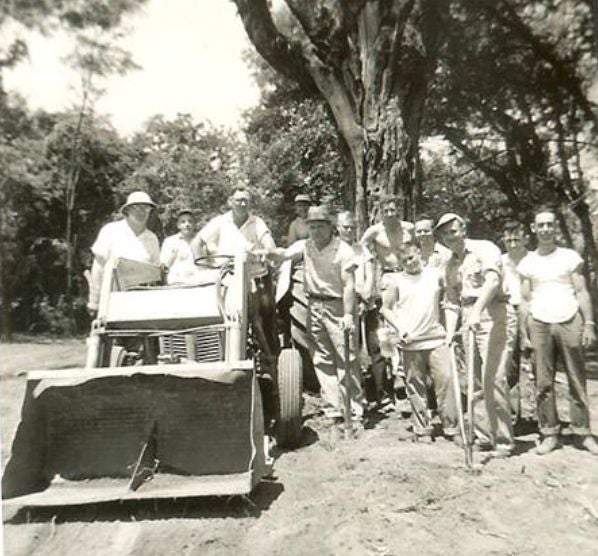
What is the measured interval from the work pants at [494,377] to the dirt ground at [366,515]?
223mm

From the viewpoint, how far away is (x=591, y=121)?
696 cm

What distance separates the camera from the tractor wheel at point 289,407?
15.7 ft

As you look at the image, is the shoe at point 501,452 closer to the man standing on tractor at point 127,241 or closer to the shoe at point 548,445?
the shoe at point 548,445

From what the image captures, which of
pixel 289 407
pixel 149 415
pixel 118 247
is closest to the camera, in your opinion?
pixel 149 415

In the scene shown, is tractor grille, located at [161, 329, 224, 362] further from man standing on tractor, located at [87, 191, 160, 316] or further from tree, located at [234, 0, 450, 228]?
tree, located at [234, 0, 450, 228]

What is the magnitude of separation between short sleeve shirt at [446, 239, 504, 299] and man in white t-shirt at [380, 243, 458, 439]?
0.97ft

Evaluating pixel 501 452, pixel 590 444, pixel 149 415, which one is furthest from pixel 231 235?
pixel 590 444

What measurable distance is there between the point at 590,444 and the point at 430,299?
1.43 metres

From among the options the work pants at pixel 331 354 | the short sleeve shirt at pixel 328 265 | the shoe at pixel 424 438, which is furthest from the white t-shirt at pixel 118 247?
the shoe at pixel 424 438

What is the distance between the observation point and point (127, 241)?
202 inches

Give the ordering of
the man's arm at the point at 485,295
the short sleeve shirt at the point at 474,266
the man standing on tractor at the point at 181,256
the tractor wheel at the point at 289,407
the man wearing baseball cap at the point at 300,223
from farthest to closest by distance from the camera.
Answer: the man wearing baseball cap at the point at 300,223 → the man standing on tractor at the point at 181,256 → the tractor wheel at the point at 289,407 → the short sleeve shirt at the point at 474,266 → the man's arm at the point at 485,295

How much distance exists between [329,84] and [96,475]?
15.5ft

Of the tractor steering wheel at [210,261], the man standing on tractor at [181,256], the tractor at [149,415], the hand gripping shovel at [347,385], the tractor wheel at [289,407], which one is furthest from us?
the man standing on tractor at [181,256]

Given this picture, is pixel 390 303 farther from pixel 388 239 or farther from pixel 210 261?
pixel 210 261
